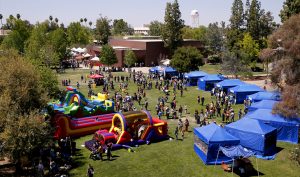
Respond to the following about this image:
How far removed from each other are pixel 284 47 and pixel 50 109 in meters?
15.1

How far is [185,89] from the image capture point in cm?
3875

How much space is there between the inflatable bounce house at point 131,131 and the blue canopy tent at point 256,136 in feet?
16.1

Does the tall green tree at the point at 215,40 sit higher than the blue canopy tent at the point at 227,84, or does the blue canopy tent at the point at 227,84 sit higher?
the tall green tree at the point at 215,40

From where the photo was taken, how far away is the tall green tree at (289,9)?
109ft

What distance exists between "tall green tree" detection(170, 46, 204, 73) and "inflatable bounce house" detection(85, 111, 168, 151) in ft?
72.7

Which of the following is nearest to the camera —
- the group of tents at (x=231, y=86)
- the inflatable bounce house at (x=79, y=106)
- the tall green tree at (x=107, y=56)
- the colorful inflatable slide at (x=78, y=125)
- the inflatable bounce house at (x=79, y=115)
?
the colorful inflatable slide at (x=78, y=125)

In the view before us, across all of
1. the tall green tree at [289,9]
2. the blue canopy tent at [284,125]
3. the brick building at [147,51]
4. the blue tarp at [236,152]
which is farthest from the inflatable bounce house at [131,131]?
the brick building at [147,51]

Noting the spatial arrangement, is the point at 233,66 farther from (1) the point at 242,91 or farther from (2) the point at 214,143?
(2) the point at 214,143

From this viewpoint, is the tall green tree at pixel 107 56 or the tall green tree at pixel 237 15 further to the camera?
the tall green tree at pixel 237 15

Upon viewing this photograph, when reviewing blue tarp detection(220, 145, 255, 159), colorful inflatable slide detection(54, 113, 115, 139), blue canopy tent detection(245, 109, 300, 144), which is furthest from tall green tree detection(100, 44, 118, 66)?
blue tarp detection(220, 145, 255, 159)

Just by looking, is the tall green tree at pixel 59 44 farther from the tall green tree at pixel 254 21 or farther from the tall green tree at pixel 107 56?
the tall green tree at pixel 254 21

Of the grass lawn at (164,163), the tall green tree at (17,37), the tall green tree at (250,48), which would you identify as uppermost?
the tall green tree at (17,37)

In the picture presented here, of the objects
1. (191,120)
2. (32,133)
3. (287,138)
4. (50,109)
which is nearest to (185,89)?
(191,120)

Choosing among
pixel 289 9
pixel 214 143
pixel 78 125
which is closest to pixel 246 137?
pixel 214 143
